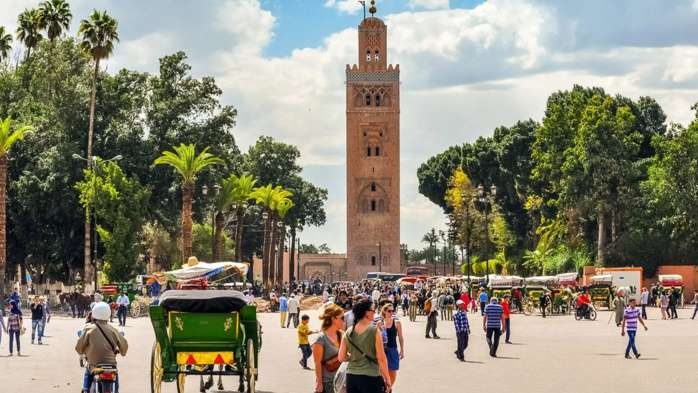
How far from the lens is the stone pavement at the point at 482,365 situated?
2053 centimetres

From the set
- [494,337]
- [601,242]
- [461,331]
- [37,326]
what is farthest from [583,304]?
[601,242]

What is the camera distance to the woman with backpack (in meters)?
12.1

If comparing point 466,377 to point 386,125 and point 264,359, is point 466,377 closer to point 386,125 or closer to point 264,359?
point 264,359

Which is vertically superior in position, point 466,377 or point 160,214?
point 160,214

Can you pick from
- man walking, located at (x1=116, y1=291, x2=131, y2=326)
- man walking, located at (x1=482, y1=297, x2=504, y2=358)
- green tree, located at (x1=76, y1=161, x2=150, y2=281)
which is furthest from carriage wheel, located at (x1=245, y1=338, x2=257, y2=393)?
green tree, located at (x1=76, y1=161, x2=150, y2=281)

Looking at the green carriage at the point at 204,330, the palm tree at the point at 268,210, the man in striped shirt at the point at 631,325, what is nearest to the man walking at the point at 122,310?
the man in striped shirt at the point at 631,325

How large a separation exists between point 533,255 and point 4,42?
37.2 meters

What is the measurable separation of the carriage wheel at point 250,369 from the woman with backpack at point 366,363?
18.3ft

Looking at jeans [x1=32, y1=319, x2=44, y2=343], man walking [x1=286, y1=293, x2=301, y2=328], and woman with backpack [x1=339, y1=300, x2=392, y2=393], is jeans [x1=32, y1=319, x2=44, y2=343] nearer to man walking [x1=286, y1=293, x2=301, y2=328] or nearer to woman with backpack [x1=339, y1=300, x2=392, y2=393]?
man walking [x1=286, y1=293, x2=301, y2=328]

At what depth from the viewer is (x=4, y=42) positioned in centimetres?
8875

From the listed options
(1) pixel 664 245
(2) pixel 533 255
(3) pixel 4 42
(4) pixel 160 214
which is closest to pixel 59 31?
(3) pixel 4 42

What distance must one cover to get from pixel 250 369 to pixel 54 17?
221 ft

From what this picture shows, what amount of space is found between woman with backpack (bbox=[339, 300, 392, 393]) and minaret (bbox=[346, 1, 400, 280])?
4404 inches

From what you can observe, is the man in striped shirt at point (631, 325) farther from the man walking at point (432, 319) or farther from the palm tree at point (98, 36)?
the palm tree at point (98, 36)
